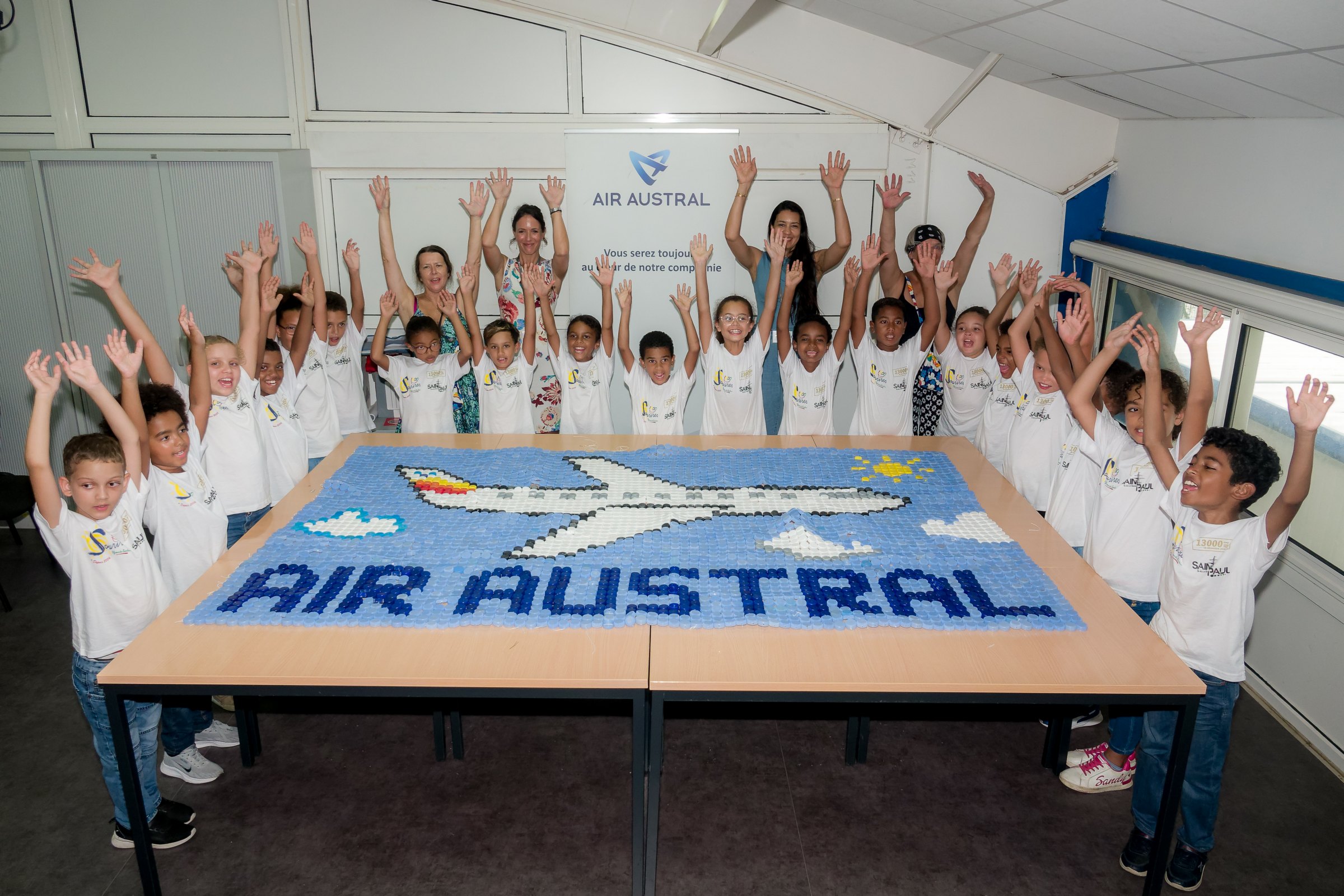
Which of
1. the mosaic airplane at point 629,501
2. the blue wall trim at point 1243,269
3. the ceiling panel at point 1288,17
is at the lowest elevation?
the mosaic airplane at point 629,501

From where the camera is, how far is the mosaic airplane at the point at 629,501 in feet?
10.4

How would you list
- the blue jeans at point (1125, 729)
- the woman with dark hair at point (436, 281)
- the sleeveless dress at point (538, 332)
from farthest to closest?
the sleeveless dress at point (538, 332)
the woman with dark hair at point (436, 281)
the blue jeans at point (1125, 729)

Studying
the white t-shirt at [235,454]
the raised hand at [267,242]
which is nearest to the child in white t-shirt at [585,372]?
the raised hand at [267,242]

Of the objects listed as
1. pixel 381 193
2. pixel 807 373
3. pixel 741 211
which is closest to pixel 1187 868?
pixel 807 373

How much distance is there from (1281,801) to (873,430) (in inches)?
85.7

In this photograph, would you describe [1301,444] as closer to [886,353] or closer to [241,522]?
[886,353]

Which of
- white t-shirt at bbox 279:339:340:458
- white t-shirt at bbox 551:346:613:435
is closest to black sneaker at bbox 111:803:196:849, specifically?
white t-shirt at bbox 279:339:340:458

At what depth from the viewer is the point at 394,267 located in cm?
500

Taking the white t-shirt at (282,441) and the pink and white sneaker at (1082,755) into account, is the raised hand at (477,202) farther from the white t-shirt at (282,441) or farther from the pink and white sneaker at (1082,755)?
the pink and white sneaker at (1082,755)

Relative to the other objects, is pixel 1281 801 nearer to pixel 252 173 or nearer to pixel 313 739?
pixel 313 739

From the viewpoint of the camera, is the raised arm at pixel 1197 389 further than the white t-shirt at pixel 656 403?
No

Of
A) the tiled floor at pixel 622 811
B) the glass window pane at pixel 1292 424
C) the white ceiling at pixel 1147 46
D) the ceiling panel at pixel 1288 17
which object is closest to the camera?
the ceiling panel at pixel 1288 17

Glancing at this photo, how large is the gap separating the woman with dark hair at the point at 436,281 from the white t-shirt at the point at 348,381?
35 cm

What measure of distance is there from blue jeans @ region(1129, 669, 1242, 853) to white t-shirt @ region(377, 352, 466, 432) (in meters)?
3.20
